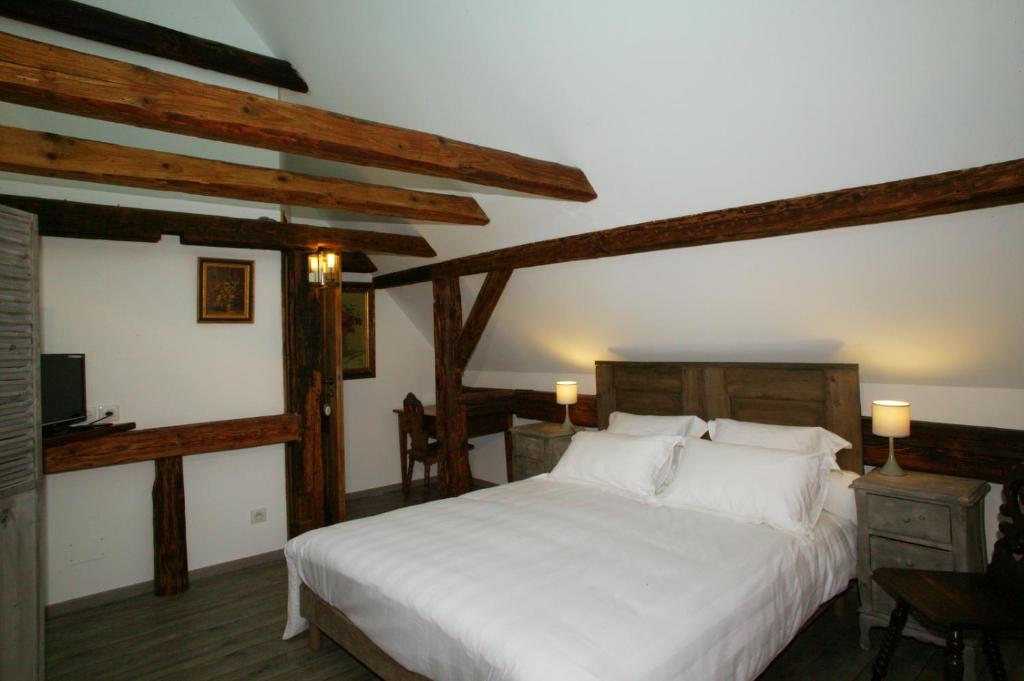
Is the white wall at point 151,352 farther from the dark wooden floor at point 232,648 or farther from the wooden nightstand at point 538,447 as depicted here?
the wooden nightstand at point 538,447

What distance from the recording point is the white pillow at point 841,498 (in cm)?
288

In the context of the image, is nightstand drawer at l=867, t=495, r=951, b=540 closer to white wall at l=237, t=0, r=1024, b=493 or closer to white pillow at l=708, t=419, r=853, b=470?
white pillow at l=708, t=419, r=853, b=470

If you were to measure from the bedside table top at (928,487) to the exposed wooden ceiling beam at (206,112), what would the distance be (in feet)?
7.50

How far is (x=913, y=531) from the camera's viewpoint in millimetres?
2588

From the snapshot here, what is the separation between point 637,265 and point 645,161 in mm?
881

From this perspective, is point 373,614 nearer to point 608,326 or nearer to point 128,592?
point 128,592

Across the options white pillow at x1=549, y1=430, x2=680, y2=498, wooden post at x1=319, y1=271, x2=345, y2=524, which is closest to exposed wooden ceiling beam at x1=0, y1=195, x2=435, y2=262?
wooden post at x1=319, y1=271, x2=345, y2=524

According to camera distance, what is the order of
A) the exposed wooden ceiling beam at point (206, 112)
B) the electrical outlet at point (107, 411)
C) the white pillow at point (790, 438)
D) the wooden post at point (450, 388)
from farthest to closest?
the wooden post at point (450, 388), the electrical outlet at point (107, 411), the white pillow at point (790, 438), the exposed wooden ceiling beam at point (206, 112)

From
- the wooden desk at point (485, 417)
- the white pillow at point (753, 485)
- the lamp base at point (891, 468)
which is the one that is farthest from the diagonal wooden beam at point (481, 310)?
the lamp base at point (891, 468)

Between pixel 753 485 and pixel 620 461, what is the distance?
2.51 feet

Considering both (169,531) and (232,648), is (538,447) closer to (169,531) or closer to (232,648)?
(232,648)

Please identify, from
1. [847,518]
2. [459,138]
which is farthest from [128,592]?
[847,518]

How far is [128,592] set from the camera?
3463 mm

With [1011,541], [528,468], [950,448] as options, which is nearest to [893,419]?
[950,448]
